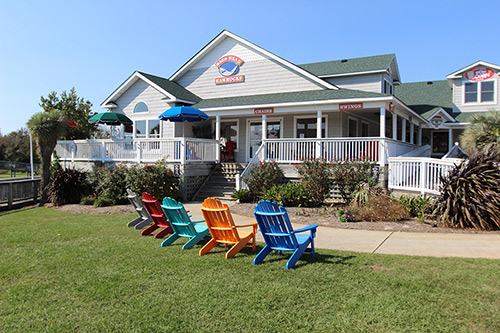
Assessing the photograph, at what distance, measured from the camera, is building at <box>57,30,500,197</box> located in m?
15.9

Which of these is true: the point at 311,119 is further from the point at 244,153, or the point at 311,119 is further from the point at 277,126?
the point at 244,153

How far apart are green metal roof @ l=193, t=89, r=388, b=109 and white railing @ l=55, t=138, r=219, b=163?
7.66ft

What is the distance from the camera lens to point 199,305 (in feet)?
14.5

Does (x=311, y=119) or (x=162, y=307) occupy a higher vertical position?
(x=311, y=119)

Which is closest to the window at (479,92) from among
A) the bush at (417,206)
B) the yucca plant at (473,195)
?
the yucca plant at (473,195)

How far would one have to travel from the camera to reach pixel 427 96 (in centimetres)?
2606

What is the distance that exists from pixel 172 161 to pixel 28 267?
9.99 meters

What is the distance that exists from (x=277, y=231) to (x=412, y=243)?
3.01 meters

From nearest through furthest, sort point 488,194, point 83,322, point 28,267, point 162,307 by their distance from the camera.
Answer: point 83,322, point 162,307, point 28,267, point 488,194

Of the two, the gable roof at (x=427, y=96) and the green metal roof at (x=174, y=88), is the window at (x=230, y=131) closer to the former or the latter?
the green metal roof at (x=174, y=88)

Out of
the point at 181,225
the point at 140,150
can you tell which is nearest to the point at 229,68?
the point at 140,150

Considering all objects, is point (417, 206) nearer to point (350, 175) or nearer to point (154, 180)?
point (350, 175)

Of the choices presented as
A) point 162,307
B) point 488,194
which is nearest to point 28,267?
→ point 162,307

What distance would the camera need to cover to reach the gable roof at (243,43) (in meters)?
18.4
